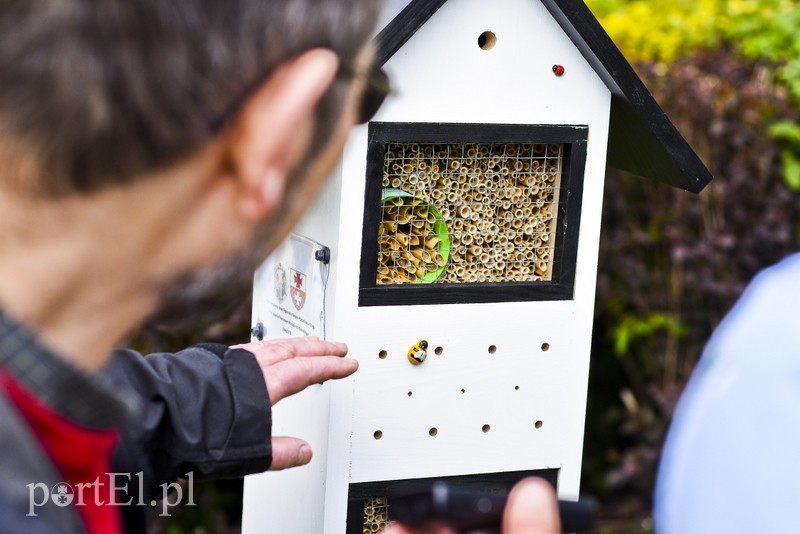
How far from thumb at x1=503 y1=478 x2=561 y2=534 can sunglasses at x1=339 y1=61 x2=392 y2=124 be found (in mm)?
352

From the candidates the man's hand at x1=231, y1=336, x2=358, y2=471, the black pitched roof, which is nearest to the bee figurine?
the man's hand at x1=231, y1=336, x2=358, y2=471

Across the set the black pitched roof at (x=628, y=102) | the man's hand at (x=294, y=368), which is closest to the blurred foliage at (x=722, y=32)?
the black pitched roof at (x=628, y=102)

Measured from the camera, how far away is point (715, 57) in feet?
10.5

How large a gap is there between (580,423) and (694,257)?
5.15ft

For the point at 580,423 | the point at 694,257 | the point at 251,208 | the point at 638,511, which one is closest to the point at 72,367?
the point at 251,208

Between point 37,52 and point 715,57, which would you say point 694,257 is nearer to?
point 715,57

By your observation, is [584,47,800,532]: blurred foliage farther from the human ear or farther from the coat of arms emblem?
the human ear

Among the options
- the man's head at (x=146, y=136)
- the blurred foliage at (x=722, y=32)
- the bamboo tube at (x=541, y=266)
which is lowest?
the bamboo tube at (x=541, y=266)

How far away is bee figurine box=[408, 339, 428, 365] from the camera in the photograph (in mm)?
1567

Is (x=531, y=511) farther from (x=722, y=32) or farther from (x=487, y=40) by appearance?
(x=722, y=32)

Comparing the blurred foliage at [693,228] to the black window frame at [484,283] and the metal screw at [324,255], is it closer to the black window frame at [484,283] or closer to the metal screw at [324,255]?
the black window frame at [484,283]

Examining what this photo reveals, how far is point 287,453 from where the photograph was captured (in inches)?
51.6

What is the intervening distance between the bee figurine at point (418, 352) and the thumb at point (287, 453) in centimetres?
28

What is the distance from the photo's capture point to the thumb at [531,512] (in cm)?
77
